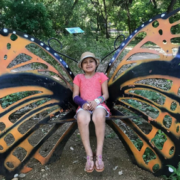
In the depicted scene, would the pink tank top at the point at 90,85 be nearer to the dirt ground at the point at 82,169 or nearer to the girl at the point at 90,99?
the girl at the point at 90,99

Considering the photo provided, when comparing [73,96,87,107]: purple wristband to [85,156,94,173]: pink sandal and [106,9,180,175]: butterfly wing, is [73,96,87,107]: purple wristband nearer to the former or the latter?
[106,9,180,175]: butterfly wing

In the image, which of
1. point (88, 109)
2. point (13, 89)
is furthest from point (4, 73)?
point (88, 109)

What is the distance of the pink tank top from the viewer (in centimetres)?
228

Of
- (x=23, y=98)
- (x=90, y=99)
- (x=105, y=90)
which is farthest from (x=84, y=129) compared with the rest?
(x=23, y=98)

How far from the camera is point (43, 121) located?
2.08 metres

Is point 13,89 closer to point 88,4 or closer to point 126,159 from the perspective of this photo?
point 126,159

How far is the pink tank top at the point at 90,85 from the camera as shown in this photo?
2.28 m

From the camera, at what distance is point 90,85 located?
91.0 inches

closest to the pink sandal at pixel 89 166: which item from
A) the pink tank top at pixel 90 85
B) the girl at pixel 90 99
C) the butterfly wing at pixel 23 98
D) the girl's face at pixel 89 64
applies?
the girl at pixel 90 99

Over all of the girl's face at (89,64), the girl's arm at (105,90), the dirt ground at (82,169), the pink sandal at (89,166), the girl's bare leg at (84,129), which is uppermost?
the girl's face at (89,64)

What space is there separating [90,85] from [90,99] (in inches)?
6.5

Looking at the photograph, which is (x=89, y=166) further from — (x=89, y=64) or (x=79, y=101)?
(x=89, y=64)

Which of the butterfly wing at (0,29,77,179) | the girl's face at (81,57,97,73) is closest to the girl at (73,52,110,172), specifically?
the girl's face at (81,57,97,73)

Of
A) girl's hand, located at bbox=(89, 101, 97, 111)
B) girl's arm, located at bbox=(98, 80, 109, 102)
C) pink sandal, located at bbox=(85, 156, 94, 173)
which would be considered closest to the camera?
pink sandal, located at bbox=(85, 156, 94, 173)
